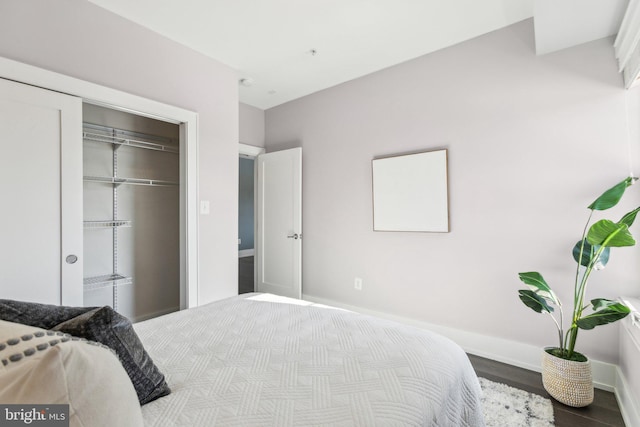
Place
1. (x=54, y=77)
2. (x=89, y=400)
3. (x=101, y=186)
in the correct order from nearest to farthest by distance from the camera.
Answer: (x=89, y=400) → (x=54, y=77) → (x=101, y=186)

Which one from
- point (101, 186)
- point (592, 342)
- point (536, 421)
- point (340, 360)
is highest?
point (101, 186)

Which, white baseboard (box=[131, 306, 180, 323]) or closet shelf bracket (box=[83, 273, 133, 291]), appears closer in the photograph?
closet shelf bracket (box=[83, 273, 133, 291])

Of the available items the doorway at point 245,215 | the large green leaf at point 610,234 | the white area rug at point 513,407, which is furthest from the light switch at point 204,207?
the doorway at point 245,215

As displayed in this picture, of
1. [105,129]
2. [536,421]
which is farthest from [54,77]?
[536,421]

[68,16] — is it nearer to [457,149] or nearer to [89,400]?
[89,400]

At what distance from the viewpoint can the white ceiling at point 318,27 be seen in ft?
→ 7.29

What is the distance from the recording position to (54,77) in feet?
6.55

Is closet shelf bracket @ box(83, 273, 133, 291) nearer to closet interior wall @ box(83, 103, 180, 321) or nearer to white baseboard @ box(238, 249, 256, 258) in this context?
closet interior wall @ box(83, 103, 180, 321)

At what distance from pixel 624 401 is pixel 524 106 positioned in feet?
6.85

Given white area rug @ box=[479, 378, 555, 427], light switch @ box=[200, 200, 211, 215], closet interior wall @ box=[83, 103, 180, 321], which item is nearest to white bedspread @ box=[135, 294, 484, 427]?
white area rug @ box=[479, 378, 555, 427]

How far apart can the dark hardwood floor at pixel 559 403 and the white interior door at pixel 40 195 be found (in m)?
3.07

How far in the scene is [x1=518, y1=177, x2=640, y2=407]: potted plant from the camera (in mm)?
1723

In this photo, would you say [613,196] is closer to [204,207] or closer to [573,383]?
[573,383]

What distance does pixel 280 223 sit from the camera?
4.05 metres
